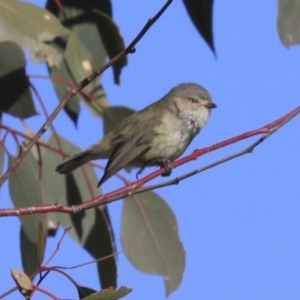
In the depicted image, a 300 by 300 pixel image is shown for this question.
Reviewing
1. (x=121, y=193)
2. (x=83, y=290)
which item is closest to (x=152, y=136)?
(x=83, y=290)

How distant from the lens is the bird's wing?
155 inches

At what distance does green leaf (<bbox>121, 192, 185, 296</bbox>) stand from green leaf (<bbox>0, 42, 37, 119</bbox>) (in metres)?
0.60

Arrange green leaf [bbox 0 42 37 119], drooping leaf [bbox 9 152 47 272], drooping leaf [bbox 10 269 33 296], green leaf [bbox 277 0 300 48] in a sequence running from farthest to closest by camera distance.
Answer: green leaf [bbox 0 42 37 119] → drooping leaf [bbox 9 152 47 272] → green leaf [bbox 277 0 300 48] → drooping leaf [bbox 10 269 33 296]

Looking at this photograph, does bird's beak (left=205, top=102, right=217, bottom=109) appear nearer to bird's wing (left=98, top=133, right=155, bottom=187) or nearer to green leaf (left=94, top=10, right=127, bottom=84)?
bird's wing (left=98, top=133, right=155, bottom=187)

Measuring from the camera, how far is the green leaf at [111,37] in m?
4.09

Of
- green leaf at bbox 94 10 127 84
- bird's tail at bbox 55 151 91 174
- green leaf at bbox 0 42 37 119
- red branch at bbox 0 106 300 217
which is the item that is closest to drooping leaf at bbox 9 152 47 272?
green leaf at bbox 0 42 37 119

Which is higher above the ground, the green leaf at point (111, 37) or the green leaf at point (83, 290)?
the green leaf at point (111, 37)

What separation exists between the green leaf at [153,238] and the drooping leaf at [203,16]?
82cm

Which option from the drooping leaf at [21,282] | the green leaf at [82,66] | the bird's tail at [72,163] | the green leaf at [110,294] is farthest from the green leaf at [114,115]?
the drooping leaf at [21,282]

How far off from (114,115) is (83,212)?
1.52ft

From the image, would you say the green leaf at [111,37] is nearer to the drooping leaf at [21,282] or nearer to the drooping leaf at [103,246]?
the drooping leaf at [103,246]

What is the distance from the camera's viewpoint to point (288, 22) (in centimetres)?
309

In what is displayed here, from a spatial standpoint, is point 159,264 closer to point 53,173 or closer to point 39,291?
point 53,173

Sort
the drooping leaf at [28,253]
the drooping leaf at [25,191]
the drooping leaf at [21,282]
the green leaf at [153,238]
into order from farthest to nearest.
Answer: the green leaf at [153,238] < the drooping leaf at [25,191] < the drooping leaf at [28,253] < the drooping leaf at [21,282]
